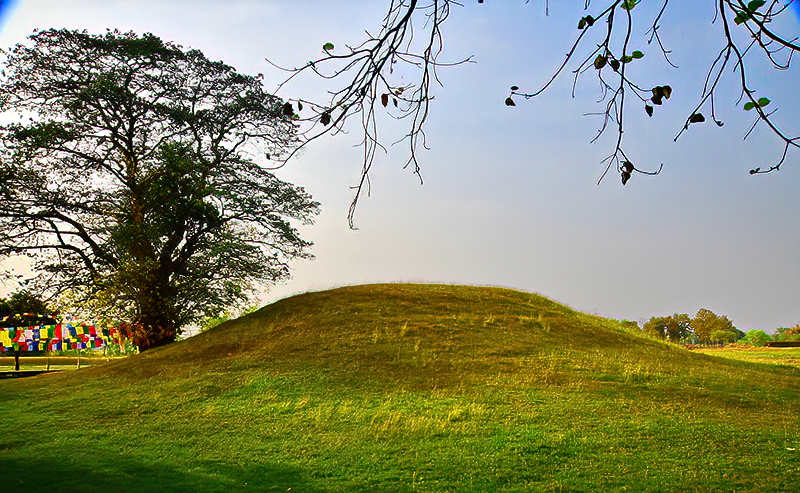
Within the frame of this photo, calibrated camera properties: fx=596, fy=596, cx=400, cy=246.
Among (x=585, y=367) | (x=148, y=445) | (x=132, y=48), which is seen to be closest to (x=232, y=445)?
(x=148, y=445)

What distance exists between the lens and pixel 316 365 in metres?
10.3

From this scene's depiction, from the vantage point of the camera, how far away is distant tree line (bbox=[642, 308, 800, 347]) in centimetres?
2414

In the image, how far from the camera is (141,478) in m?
6.23

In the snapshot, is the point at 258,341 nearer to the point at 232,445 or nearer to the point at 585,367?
the point at 232,445

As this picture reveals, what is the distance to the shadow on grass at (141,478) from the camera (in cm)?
592

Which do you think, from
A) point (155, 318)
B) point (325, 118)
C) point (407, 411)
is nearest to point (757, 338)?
point (407, 411)

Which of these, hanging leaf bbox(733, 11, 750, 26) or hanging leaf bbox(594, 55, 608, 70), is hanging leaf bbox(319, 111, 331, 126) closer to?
hanging leaf bbox(594, 55, 608, 70)

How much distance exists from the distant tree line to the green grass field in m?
14.1

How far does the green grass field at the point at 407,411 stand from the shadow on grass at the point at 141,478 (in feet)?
0.10

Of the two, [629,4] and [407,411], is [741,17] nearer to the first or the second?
[629,4]

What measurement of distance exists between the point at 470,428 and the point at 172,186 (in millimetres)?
10128

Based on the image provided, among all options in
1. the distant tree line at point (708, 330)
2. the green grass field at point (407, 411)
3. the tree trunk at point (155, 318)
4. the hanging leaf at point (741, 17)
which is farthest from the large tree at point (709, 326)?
the hanging leaf at point (741, 17)

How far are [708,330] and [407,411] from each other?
25080 mm

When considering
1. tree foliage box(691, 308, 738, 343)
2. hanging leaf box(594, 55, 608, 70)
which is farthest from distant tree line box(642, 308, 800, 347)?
hanging leaf box(594, 55, 608, 70)
